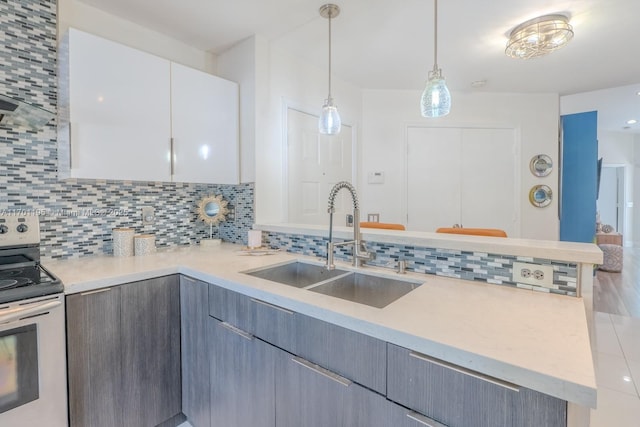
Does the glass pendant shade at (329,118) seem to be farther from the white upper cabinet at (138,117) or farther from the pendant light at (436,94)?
the white upper cabinet at (138,117)

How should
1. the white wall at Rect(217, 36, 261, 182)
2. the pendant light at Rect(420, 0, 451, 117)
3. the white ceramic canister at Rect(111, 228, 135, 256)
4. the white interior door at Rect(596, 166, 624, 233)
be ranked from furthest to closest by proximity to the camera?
the white interior door at Rect(596, 166, 624, 233) < the white wall at Rect(217, 36, 261, 182) < the white ceramic canister at Rect(111, 228, 135, 256) < the pendant light at Rect(420, 0, 451, 117)

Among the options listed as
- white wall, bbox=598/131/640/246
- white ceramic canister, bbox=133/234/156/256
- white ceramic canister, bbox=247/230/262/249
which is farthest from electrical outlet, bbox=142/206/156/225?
white wall, bbox=598/131/640/246

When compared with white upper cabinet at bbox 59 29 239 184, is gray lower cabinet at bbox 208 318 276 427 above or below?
below

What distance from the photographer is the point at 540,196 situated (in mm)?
3656

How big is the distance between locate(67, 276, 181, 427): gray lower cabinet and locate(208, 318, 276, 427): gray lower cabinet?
29 centimetres

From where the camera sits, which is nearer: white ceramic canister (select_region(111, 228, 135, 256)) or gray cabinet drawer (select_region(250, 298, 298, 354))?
gray cabinet drawer (select_region(250, 298, 298, 354))

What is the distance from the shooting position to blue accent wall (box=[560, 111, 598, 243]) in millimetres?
3963

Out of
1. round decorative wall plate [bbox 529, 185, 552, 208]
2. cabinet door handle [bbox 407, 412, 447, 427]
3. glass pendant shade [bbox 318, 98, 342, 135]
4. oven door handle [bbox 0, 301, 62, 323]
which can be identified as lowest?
cabinet door handle [bbox 407, 412, 447, 427]

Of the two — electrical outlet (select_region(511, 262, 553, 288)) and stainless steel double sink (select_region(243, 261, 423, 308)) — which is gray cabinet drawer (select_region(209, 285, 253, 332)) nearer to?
→ stainless steel double sink (select_region(243, 261, 423, 308))

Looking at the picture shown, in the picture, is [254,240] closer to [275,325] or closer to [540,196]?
[275,325]

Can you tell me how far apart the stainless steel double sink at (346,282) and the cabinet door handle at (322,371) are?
0.34 metres

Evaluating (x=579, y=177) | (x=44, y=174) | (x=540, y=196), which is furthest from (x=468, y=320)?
(x=579, y=177)

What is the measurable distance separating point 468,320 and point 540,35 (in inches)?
87.6

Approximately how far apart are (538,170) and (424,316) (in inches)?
140
